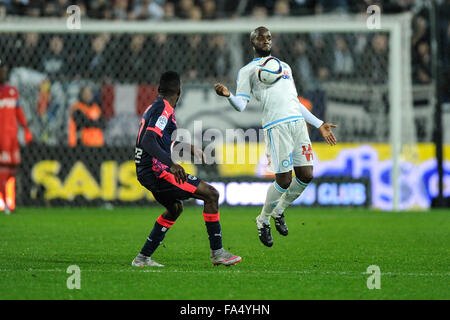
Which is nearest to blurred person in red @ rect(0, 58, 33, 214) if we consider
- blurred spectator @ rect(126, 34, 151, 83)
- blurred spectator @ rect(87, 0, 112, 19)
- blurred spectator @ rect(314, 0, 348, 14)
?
blurred spectator @ rect(126, 34, 151, 83)

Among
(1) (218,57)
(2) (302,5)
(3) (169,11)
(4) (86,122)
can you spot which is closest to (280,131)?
(4) (86,122)

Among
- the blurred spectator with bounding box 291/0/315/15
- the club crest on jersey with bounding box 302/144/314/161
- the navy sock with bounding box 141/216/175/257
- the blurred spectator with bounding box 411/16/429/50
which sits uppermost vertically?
the blurred spectator with bounding box 291/0/315/15

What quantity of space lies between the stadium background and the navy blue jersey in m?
7.34

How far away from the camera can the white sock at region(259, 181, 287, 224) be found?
26.9 ft

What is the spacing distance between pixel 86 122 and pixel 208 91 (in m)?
2.23

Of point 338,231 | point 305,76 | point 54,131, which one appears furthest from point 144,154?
point 305,76

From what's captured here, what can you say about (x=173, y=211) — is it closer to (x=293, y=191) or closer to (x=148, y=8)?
(x=293, y=191)

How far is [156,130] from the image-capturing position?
6.74 meters

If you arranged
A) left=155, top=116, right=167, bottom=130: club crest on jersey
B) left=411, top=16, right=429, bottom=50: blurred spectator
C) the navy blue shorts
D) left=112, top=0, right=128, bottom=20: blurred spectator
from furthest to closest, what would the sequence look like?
left=112, top=0, right=128, bottom=20: blurred spectator, left=411, top=16, right=429, bottom=50: blurred spectator, the navy blue shorts, left=155, top=116, right=167, bottom=130: club crest on jersey

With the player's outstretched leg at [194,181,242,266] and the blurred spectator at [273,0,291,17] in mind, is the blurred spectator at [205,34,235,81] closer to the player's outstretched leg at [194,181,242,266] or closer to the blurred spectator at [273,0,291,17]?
the blurred spectator at [273,0,291,17]

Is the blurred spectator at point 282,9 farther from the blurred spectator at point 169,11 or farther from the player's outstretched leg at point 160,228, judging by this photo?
the player's outstretched leg at point 160,228

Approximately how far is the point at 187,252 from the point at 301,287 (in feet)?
8.22

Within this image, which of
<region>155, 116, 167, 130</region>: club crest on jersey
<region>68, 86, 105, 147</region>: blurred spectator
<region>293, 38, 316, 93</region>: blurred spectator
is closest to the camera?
<region>155, 116, 167, 130</region>: club crest on jersey

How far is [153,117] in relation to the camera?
6781mm
